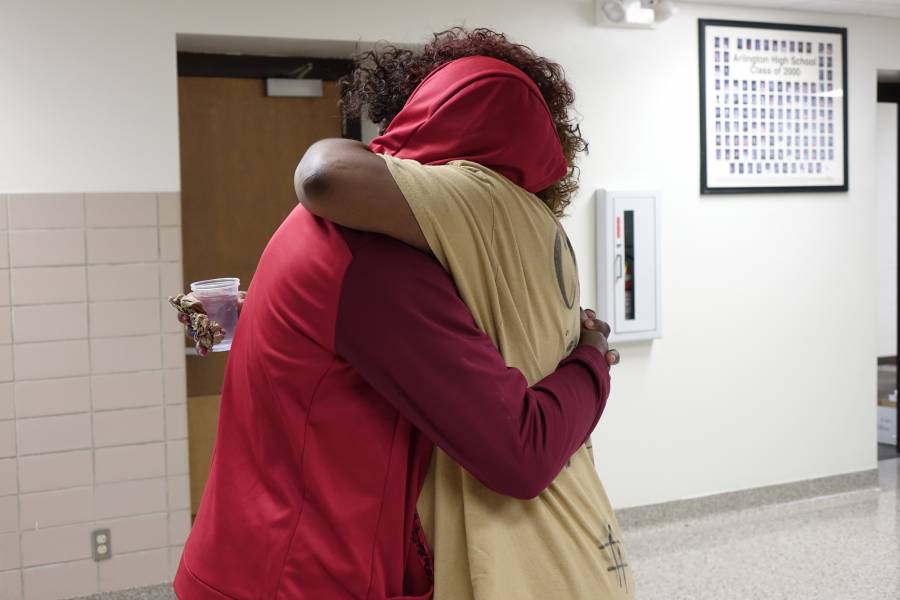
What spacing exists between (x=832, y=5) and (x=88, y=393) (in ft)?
12.4

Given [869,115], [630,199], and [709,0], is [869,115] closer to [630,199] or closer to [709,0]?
[709,0]

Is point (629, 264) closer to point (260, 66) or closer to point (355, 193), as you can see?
point (260, 66)

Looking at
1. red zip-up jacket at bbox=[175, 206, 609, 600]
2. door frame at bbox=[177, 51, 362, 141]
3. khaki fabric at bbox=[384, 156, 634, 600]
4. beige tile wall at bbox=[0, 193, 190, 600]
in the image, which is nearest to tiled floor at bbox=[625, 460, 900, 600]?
beige tile wall at bbox=[0, 193, 190, 600]

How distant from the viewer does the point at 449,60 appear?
3.49ft

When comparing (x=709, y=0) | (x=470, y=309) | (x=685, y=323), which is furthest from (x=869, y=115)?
(x=470, y=309)

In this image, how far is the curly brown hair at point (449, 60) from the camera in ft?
3.52

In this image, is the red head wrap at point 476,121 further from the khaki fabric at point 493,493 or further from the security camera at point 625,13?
the security camera at point 625,13

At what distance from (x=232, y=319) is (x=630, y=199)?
2.90 meters

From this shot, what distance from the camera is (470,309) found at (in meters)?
0.95

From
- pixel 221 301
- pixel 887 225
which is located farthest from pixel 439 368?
pixel 887 225

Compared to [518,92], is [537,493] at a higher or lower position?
lower

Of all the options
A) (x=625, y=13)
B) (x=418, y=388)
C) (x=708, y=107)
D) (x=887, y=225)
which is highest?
(x=625, y=13)

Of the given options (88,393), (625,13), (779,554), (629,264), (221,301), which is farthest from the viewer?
(629,264)

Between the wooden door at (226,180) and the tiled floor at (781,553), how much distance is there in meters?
1.97
